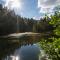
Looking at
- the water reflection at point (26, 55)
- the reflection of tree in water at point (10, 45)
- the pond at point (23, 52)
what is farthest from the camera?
the reflection of tree in water at point (10, 45)

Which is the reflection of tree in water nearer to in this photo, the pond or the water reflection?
the pond

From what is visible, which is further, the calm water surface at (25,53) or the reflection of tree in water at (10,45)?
the reflection of tree in water at (10,45)

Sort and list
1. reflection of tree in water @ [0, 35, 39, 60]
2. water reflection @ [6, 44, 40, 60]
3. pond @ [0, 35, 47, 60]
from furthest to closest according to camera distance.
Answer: reflection of tree in water @ [0, 35, 39, 60] < water reflection @ [6, 44, 40, 60] < pond @ [0, 35, 47, 60]

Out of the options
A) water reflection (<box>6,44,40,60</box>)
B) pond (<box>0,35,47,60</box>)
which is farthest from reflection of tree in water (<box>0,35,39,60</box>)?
water reflection (<box>6,44,40,60</box>)

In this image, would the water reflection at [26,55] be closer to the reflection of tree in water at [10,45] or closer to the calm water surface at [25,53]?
the calm water surface at [25,53]

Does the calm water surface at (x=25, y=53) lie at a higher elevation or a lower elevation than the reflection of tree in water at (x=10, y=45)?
higher

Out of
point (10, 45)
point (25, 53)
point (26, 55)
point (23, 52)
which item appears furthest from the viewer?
point (10, 45)

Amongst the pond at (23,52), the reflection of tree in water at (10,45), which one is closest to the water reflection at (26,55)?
the pond at (23,52)

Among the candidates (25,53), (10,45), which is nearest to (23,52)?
(25,53)

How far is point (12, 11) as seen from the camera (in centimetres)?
1470

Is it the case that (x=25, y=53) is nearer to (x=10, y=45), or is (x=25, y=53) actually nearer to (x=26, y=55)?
(x=26, y=55)

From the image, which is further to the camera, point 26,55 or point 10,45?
point 10,45

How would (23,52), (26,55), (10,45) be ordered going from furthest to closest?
1. (10,45)
2. (23,52)
3. (26,55)

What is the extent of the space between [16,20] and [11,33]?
1300 millimetres
